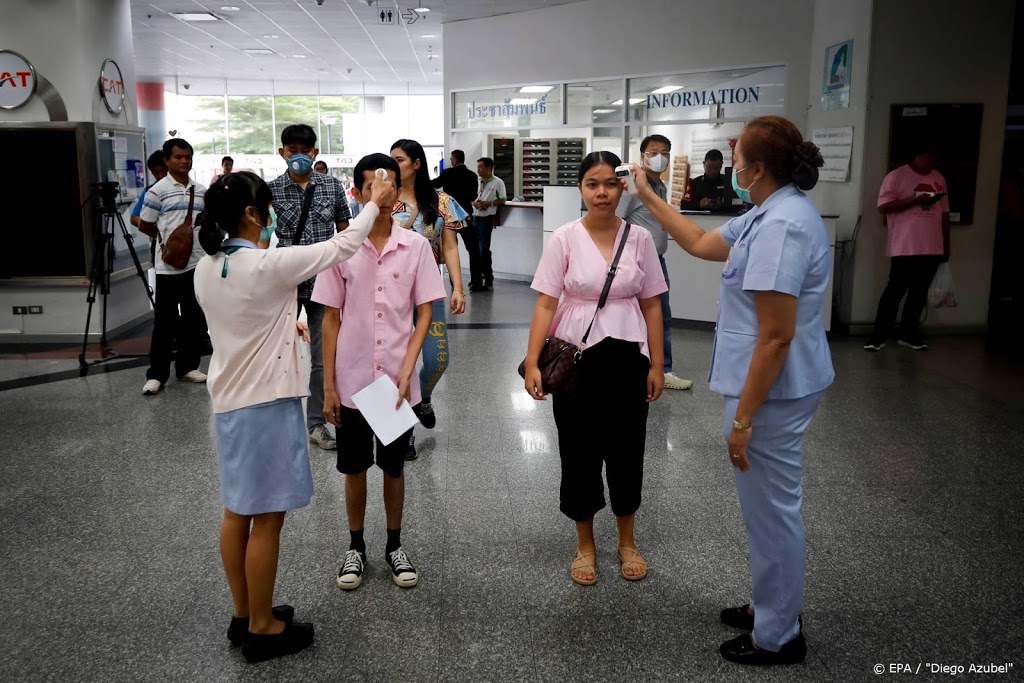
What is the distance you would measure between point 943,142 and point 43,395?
7.38 metres

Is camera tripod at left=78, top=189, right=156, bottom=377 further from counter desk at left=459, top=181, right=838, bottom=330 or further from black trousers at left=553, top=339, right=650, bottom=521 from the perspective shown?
black trousers at left=553, top=339, right=650, bottom=521

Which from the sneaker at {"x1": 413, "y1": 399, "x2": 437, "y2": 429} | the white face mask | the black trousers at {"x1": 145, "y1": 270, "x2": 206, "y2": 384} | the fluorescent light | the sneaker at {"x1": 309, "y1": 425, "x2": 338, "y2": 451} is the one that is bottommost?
the sneaker at {"x1": 309, "y1": 425, "x2": 338, "y2": 451}

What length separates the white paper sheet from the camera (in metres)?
2.75

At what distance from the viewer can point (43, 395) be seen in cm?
569

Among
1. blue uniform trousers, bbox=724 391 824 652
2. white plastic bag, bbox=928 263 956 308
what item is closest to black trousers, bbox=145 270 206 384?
blue uniform trousers, bbox=724 391 824 652

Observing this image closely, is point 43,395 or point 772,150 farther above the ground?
point 772,150

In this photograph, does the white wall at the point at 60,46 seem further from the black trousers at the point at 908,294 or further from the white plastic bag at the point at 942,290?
the white plastic bag at the point at 942,290

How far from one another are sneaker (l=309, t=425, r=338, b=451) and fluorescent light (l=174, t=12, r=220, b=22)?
32.8 ft

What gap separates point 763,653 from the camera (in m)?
2.48

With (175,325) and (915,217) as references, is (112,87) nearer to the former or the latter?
(175,325)

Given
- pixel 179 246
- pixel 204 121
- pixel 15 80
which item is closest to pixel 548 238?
pixel 179 246

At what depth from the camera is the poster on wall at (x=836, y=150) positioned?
765cm

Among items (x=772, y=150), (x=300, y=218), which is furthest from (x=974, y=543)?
(x=300, y=218)

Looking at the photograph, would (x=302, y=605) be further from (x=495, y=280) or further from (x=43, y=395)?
(x=495, y=280)
